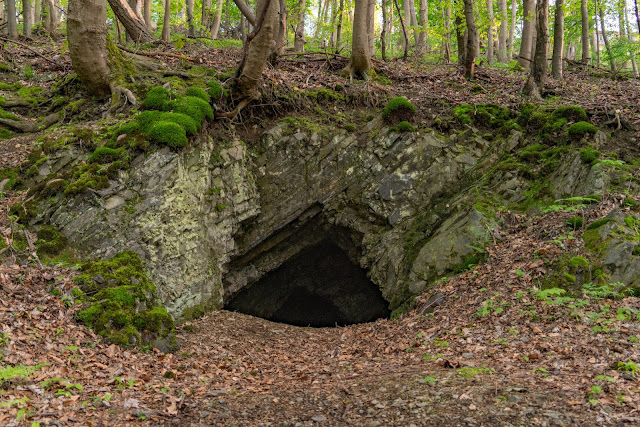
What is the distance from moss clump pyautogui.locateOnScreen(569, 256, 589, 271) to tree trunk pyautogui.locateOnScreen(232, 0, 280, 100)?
22.4 ft

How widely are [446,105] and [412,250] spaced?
4265 millimetres

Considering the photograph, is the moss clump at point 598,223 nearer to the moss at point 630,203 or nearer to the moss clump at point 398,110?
the moss at point 630,203

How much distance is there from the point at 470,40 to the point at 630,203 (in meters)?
7.09

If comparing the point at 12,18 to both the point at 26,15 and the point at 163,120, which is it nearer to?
the point at 26,15

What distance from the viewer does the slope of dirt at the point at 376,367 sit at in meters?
4.11

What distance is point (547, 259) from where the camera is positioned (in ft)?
23.1

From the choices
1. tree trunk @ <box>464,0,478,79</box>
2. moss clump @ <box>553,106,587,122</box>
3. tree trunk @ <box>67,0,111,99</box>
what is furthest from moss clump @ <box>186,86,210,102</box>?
moss clump @ <box>553,106,587,122</box>

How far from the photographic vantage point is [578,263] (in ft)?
21.7

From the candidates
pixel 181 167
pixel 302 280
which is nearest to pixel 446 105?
pixel 302 280

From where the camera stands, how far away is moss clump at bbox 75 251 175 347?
6113mm

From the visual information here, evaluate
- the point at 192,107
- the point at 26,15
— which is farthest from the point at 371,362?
the point at 26,15

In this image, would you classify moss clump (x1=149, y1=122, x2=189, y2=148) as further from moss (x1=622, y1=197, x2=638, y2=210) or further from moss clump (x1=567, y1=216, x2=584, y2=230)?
moss (x1=622, y1=197, x2=638, y2=210)

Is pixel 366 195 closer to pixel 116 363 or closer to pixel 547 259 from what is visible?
pixel 547 259

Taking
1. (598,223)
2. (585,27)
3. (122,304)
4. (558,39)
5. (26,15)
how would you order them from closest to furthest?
(122,304) < (598,223) < (558,39) < (585,27) < (26,15)
